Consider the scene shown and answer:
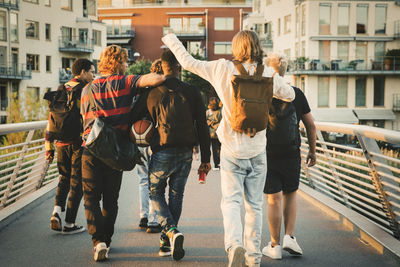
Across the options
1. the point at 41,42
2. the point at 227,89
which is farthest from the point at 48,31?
the point at 227,89

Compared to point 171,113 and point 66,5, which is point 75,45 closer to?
point 66,5

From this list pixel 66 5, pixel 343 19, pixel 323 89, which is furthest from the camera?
pixel 66 5

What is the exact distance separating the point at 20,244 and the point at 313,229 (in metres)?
3.39

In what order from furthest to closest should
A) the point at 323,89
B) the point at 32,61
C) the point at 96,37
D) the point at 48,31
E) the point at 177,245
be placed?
the point at 96,37
the point at 48,31
the point at 32,61
the point at 323,89
the point at 177,245

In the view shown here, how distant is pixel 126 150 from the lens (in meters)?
4.98

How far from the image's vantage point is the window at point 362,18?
4931 centimetres

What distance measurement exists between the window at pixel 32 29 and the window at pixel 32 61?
6.32ft

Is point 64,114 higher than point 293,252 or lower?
higher

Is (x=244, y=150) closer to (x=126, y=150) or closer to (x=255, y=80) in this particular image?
(x=255, y=80)

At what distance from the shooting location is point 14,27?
50.7 m

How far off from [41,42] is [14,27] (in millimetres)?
3523

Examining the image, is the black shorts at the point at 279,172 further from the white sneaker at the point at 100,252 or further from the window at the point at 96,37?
the window at the point at 96,37

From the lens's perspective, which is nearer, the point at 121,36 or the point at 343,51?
the point at 343,51

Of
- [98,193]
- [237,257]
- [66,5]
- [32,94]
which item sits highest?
[66,5]
